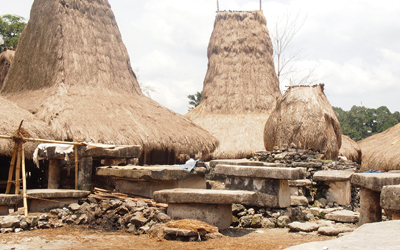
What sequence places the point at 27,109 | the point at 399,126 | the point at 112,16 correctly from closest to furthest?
the point at 27,109
the point at 112,16
the point at 399,126

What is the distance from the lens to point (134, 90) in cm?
1323

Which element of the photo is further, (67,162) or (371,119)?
(371,119)

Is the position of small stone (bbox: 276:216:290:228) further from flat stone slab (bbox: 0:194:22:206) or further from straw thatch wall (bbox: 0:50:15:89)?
straw thatch wall (bbox: 0:50:15:89)

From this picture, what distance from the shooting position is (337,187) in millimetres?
7969

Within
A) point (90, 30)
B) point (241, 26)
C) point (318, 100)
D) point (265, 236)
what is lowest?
point (265, 236)

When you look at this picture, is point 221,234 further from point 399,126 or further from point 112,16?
point 399,126

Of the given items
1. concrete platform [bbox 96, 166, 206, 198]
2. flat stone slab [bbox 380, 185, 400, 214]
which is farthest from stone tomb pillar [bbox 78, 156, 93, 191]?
flat stone slab [bbox 380, 185, 400, 214]

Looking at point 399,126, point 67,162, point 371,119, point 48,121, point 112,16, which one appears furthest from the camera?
point 371,119

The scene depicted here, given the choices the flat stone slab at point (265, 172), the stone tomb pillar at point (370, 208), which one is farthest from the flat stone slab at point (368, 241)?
the flat stone slab at point (265, 172)

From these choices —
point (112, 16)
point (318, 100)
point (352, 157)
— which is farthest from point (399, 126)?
point (112, 16)

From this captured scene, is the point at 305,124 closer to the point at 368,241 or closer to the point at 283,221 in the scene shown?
the point at 283,221

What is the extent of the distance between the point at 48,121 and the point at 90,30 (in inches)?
175

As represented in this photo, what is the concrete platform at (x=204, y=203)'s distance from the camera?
17.0ft

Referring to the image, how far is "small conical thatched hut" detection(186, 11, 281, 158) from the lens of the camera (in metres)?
16.9
